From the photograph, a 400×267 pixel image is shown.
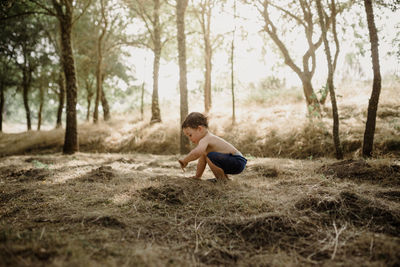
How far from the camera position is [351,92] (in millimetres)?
10531

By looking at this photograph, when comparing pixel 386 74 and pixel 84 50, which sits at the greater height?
pixel 84 50

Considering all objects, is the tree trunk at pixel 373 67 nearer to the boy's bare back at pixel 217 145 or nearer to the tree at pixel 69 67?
the boy's bare back at pixel 217 145

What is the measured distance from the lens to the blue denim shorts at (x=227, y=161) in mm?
3617

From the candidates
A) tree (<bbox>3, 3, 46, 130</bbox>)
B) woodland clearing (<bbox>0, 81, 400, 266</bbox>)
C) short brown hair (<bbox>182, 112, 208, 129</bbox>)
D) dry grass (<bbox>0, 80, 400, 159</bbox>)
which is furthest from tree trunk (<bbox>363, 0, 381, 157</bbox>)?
tree (<bbox>3, 3, 46, 130</bbox>)

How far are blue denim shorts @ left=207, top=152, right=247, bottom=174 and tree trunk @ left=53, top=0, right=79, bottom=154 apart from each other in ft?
22.8

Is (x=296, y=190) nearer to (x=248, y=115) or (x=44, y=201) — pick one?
(x=44, y=201)

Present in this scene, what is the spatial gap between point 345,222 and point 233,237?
38.5 inches

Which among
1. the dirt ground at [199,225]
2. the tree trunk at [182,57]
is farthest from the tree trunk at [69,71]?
the dirt ground at [199,225]

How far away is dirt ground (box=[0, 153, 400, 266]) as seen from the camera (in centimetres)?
159

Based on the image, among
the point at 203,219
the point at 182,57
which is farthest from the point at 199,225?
the point at 182,57

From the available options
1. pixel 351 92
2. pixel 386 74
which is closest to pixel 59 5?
pixel 351 92

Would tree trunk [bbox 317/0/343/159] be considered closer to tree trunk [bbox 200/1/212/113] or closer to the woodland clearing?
the woodland clearing

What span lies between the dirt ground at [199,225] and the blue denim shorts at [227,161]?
305mm

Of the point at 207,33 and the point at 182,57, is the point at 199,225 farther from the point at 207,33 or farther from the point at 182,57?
the point at 207,33
